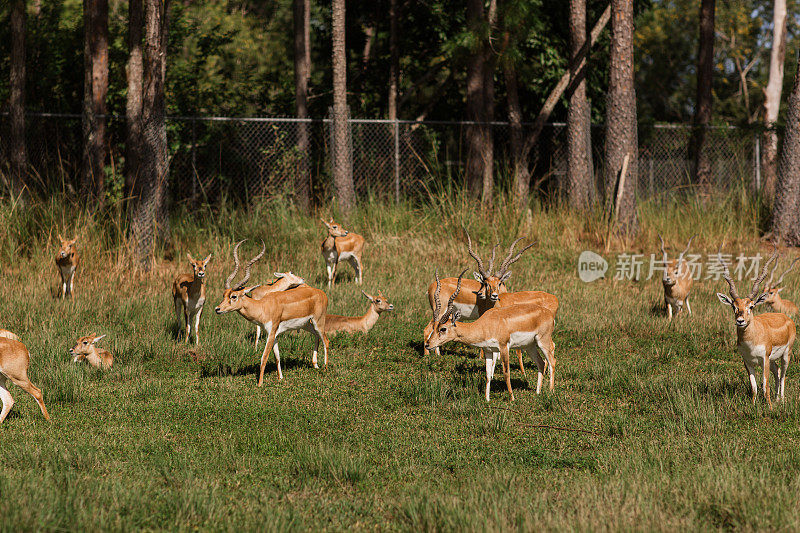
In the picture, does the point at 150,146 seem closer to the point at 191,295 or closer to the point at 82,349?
the point at 191,295

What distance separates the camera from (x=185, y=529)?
204 inches

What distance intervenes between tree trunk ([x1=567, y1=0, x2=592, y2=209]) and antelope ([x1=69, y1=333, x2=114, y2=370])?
10.6 meters

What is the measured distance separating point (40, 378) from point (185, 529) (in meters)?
4.26

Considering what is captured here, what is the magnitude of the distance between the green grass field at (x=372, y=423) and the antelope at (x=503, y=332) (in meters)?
0.45

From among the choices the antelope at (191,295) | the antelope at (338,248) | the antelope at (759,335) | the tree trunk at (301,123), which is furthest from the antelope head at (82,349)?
the tree trunk at (301,123)

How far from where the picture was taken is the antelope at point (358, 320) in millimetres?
10742

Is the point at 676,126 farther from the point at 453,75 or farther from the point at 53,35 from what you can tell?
the point at 53,35

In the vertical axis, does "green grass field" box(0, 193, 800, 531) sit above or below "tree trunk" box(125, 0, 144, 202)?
below

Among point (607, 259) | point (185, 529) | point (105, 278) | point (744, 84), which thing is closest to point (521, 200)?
point (607, 259)

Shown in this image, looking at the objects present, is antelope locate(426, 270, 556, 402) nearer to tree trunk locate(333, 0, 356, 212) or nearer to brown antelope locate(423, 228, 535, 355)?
brown antelope locate(423, 228, 535, 355)

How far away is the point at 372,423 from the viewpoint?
7.52 meters

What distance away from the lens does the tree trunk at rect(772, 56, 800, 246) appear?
52.9ft

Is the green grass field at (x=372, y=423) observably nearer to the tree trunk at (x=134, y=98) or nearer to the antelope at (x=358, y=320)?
the antelope at (x=358, y=320)

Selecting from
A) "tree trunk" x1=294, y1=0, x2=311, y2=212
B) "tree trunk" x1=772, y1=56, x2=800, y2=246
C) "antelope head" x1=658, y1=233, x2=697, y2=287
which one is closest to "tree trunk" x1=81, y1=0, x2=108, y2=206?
"tree trunk" x1=294, y1=0, x2=311, y2=212
